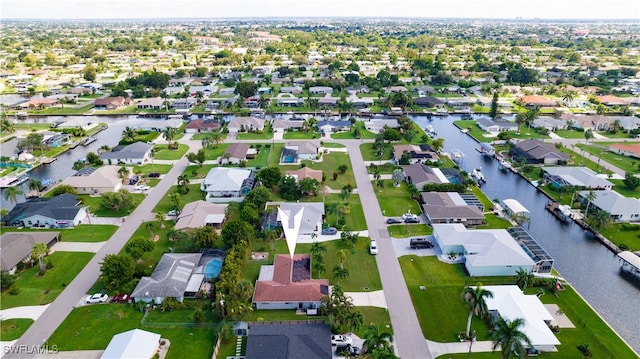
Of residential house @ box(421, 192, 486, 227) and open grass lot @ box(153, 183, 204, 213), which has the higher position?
residential house @ box(421, 192, 486, 227)

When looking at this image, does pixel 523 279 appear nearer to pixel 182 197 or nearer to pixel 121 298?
pixel 121 298

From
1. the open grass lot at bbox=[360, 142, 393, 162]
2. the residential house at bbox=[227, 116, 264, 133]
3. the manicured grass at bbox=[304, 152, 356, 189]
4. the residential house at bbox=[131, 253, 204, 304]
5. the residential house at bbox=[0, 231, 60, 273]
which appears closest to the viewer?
the residential house at bbox=[131, 253, 204, 304]

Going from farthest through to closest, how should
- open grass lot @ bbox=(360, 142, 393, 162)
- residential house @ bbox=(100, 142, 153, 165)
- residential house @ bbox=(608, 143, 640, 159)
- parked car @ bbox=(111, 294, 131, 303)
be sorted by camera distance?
residential house @ bbox=(608, 143, 640, 159) < open grass lot @ bbox=(360, 142, 393, 162) < residential house @ bbox=(100, 142, 153, 165) < parked car @ bbox=(111, 294, 131, 303)

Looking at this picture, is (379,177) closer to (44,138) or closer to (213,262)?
(213,262)

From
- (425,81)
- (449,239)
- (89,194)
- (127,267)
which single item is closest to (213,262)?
(127,267)

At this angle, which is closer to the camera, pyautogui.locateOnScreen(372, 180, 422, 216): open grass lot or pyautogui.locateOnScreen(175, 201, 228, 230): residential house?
pyautogui.locateOnScreen(175, 201, 228, 230): residential house

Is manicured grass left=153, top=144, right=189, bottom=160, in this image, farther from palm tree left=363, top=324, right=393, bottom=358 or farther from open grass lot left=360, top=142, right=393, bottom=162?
palm tree left=363, top=324, right=393, bottom=358

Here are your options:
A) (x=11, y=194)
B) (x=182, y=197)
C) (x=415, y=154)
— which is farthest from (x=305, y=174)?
(x=11, y=194)

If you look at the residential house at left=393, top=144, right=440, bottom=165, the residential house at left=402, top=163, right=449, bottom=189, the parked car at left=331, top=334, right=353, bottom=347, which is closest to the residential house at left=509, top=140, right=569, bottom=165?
the residential house at left=393, top=144, right=440, bottom=165
